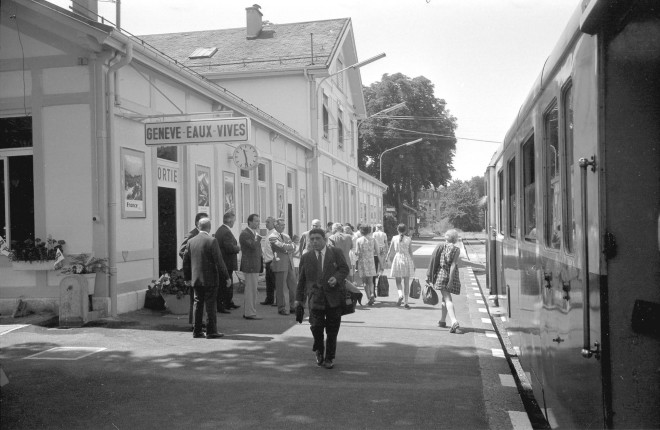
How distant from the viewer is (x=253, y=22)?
29391 mm

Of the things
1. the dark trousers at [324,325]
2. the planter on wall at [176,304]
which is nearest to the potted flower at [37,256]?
the planter on wall at [176,304]

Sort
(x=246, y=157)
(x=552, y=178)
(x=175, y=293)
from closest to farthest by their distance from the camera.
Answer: (x=552, y=178)
(x=175, y=293)
(x=246, y=157)

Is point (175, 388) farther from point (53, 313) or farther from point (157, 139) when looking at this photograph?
point (157, 139)

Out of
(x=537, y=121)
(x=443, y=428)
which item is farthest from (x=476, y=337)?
(x=537, y=121)

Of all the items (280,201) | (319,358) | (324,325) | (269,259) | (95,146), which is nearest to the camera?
(319,358)

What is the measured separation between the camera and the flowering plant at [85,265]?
10.8 m

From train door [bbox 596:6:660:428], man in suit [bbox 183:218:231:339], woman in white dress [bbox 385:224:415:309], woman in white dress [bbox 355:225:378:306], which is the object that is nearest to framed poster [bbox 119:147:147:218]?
man in suit [bbox 183:218:231:339]

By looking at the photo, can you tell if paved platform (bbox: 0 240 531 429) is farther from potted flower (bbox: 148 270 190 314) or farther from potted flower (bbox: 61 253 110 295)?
potted flower (bbox: 61 253 110 295)

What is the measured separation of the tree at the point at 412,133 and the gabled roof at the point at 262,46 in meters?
27.4

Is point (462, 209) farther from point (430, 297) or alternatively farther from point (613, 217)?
point (613, 217)

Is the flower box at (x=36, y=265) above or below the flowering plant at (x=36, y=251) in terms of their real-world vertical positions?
below

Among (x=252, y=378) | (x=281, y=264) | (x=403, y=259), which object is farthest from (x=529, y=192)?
(x=403, y=259)

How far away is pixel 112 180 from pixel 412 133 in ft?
160

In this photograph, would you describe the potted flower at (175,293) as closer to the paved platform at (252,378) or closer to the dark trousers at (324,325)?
the paved platform at (252,378)
